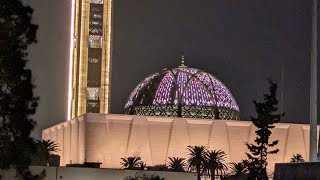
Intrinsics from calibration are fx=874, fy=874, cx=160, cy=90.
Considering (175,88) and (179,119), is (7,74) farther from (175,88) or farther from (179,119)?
(175,88)

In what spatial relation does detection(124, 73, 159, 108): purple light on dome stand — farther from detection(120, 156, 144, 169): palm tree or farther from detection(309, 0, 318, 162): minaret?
detection(309, 0, 318, 162): minaret

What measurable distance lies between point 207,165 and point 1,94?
122 feet

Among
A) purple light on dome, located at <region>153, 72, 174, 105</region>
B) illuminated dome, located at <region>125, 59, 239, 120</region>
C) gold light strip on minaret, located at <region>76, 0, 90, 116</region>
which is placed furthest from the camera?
gold light strip on minaret, located at <region>76, 0, 90, 116</region>

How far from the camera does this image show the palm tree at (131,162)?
62484 millimetres

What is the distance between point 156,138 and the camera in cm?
6506

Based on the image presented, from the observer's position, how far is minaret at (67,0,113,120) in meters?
78.1

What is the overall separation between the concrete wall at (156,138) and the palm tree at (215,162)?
1.26 meters

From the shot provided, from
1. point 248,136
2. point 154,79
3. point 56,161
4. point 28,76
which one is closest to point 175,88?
point 154,79

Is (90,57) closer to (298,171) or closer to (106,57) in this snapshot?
(106,57)

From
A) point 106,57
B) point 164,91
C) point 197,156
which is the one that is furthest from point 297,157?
point 106,57

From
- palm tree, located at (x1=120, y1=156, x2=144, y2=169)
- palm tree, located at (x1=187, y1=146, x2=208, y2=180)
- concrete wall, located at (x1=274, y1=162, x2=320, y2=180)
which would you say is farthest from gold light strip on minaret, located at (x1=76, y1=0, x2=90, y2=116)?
concrete wall, located at (x1=274, y1=162, x2=320, y2=180)

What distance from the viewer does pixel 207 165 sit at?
63.1 m

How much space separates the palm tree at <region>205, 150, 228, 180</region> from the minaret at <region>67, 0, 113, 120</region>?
53.0 ft

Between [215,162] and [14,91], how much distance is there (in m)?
36.9
